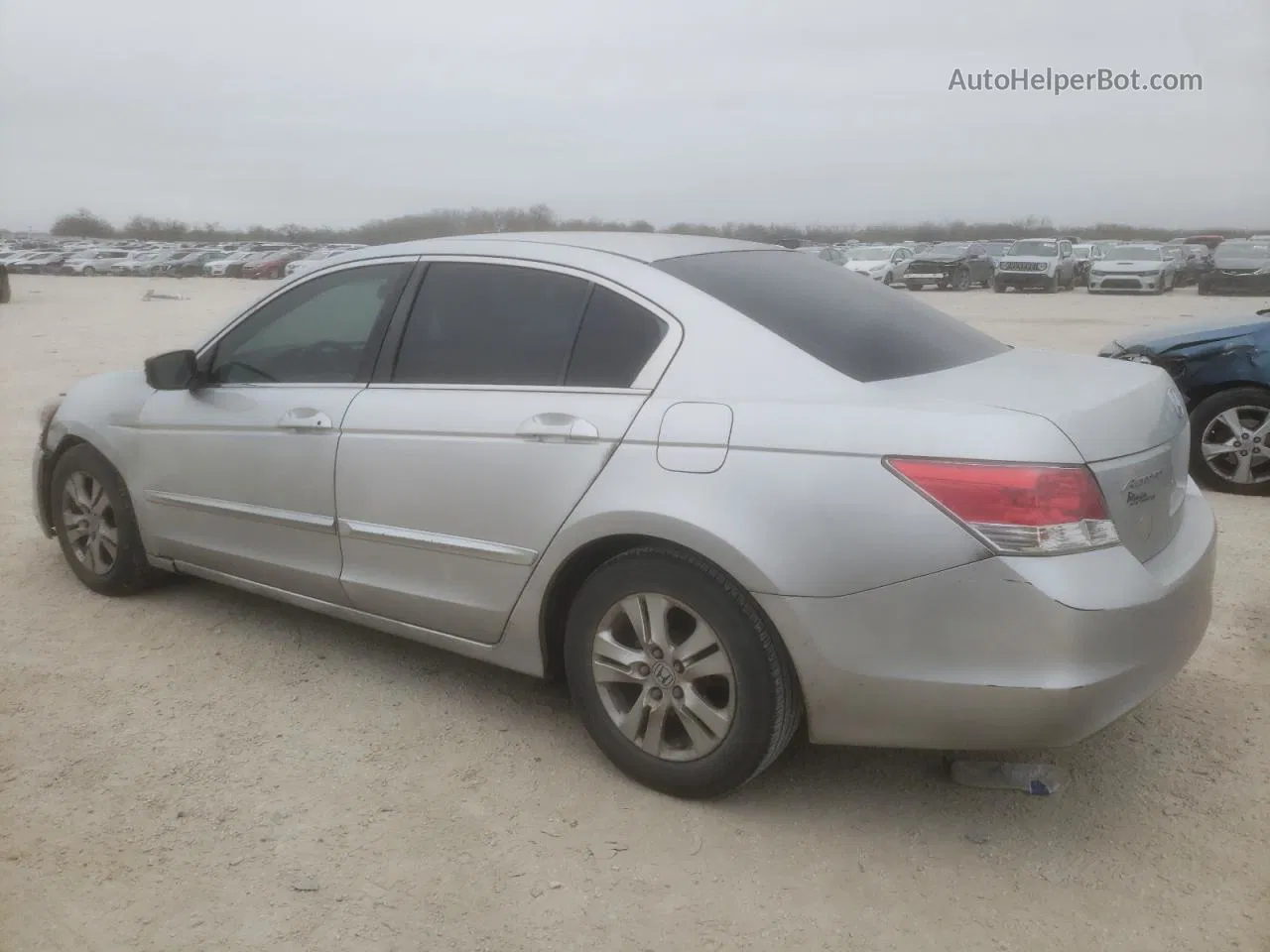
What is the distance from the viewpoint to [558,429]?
3.02 metres

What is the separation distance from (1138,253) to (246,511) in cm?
3072

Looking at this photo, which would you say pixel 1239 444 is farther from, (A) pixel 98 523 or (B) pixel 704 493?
(A) pixel 98 523

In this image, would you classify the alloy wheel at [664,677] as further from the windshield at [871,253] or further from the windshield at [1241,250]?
the windshield at [871,253]

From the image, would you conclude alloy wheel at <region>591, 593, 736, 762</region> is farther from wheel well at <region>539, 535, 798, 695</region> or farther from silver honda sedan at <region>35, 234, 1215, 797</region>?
wheel well at <region>539, 535, 798, 695</region>

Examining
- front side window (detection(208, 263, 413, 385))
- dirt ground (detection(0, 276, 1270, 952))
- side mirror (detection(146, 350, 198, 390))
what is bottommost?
dirt ground (detection(0, 276, 1270, 952))

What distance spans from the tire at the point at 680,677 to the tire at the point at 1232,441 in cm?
480

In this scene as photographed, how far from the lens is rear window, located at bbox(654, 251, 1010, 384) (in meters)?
2.88

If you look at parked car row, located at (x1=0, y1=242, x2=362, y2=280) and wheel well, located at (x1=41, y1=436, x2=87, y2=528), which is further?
parked car row, located at (x1=0, y1=242, x2=362, y2=280)

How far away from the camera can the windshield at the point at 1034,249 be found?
30.9 m

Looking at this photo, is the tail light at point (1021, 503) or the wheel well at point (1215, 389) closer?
the tail light at point (1021, 503)

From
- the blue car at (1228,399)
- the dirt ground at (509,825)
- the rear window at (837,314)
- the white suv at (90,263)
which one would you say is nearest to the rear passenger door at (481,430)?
the rear window at (837,314)

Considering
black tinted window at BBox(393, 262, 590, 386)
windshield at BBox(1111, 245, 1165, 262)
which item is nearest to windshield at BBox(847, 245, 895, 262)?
windshield at BBox(1111, 245, 1165, 262)

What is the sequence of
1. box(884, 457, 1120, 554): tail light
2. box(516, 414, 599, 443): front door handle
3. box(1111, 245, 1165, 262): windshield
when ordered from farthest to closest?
box(1111, 245, 1165, 262): windshield
box(516, 414, 599, 443): front door handle
box(884, 457, 1120, 554): tail light

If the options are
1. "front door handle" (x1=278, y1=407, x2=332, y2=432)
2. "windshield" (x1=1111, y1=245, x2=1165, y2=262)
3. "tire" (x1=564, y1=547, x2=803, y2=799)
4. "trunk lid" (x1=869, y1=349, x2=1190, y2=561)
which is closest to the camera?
"trunk lid" (x1=869, y1=349, x2=1190, y2=561)
